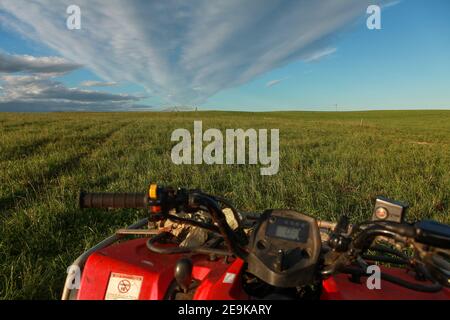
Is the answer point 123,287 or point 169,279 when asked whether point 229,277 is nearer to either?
point 169,279

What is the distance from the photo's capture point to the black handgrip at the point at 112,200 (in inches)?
60.2

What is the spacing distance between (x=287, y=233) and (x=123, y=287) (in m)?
0.78

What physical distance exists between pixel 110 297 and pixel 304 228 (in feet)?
3.08

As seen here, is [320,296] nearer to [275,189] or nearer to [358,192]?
[275,189]

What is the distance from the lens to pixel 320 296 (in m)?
1.70

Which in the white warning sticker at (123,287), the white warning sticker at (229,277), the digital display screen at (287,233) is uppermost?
the digital display screen at (287,233)

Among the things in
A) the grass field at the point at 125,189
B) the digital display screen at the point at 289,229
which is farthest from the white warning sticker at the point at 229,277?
the grass field at the point at 125,189

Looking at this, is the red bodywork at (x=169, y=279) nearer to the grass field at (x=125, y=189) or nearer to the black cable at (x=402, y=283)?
the black cable at (x=402, y=283)

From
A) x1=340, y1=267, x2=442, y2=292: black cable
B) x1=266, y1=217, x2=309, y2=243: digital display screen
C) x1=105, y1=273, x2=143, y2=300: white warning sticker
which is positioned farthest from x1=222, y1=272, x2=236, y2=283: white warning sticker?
x1=340, y1=267, x2=442, y2=292: black cable

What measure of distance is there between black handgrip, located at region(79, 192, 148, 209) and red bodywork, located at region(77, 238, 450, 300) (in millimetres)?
330

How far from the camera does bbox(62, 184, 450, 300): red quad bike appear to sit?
1444 millimetres

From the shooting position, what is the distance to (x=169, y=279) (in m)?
1.67

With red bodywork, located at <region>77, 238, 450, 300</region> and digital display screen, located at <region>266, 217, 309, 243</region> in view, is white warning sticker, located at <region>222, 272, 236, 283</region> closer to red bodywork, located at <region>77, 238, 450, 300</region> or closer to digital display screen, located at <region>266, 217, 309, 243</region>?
red bodywork, located at <region>77, 238, 450, 300</region>

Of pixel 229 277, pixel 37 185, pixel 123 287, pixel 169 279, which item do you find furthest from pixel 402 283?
pixel 37 185
